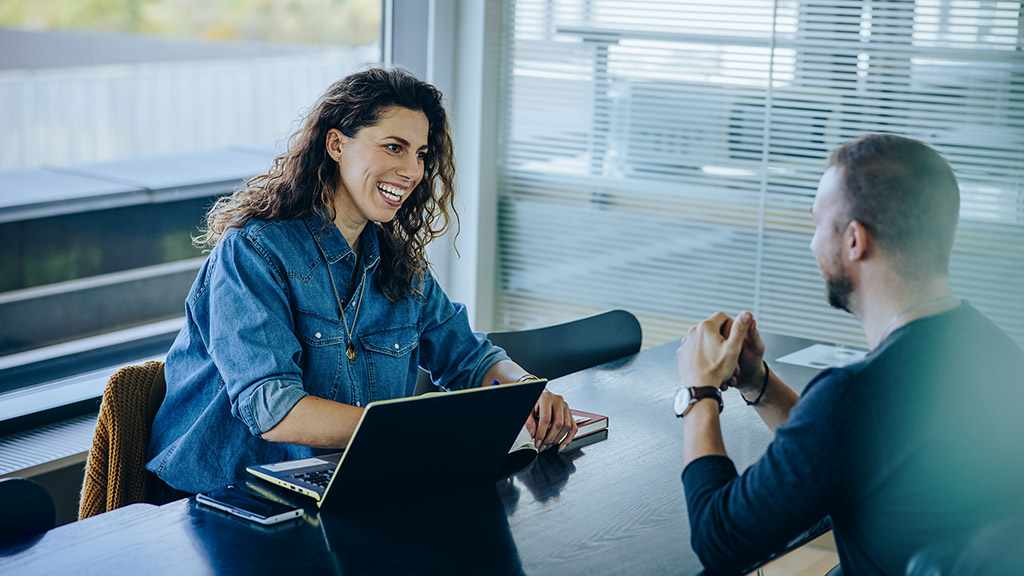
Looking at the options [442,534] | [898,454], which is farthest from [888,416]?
[442,534]

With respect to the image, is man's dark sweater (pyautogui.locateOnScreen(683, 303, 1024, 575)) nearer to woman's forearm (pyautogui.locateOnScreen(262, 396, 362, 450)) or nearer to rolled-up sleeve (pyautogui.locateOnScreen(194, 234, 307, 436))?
woman's forearm (pyautogui.locateOnScreen(262, 396, 362, 450))

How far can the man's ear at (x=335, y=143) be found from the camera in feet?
6.76

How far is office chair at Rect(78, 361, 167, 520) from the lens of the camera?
1855 millimetres

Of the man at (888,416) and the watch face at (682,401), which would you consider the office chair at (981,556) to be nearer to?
the man at (888,416)

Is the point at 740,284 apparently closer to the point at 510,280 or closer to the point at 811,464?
the point at 510,280

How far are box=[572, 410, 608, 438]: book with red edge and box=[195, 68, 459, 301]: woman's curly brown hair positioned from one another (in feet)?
1.47

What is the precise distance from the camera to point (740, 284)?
12.4 feet

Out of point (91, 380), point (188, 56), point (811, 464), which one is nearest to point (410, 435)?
point (811, 464)

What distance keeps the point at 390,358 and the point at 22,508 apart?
781mm

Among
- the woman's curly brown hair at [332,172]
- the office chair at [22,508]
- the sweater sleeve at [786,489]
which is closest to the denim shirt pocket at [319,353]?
the woman's curly brown hair at [332,172]

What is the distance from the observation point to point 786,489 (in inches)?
49.1

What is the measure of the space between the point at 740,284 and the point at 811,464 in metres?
2.60

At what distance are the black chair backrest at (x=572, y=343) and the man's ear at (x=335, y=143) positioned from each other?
23.6 inches

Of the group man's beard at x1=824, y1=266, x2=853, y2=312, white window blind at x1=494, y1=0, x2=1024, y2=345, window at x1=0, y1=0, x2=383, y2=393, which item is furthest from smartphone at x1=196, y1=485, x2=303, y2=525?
white window blind at x1=494, y1=0, x2=1024, y2=345
